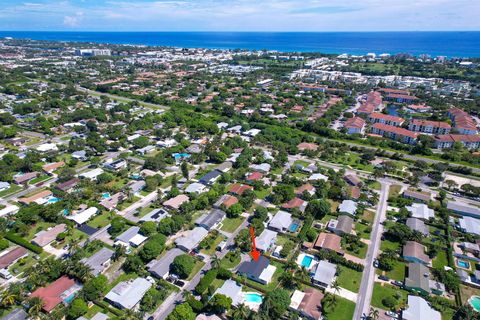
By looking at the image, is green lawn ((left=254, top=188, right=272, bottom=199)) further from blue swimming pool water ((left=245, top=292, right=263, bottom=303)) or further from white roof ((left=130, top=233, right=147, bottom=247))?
blue swimming pool water ((left=245, top=292, right=263, bottom=303))

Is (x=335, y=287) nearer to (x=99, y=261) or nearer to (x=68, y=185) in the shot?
(x=99, y=261)

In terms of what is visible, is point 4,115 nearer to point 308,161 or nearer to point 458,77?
point 308,161

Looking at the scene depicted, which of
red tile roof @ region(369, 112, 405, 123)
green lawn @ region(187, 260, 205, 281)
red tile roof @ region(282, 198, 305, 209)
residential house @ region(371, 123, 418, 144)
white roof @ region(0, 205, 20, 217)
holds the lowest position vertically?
white roof @ region(0, 205, 20, 217)

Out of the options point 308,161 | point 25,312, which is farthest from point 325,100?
point 25,312

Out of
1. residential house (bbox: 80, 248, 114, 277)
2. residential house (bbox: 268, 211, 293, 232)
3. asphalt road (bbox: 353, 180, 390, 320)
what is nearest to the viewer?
asphalt road (bbox: 353, 180, 390, 320)

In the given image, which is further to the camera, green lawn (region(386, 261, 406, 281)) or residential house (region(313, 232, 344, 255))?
residential house (region(313, 232, 344, 255))

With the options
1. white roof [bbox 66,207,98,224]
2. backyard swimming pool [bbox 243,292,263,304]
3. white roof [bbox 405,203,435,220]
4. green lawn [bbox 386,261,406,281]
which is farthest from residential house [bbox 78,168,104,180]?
white roof [bbox 405,203,435,220]

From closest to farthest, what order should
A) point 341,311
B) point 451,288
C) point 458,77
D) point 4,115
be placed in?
point 341,311, point 451,288, point 4,115, point 458,77
